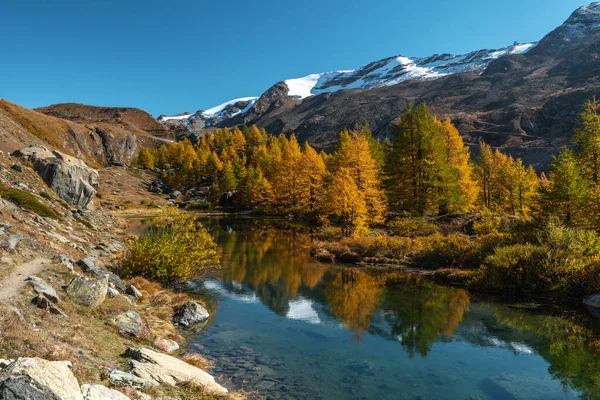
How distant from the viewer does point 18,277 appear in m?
10.6

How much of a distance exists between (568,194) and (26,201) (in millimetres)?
35446

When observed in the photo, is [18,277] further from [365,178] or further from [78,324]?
[365,178]

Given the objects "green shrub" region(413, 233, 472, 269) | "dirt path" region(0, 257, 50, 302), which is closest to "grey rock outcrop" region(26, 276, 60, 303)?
"dirt path" region(0, 257, 50, 302)

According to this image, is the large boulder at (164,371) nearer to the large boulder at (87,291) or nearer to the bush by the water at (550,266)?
the large boulder at (87,291)

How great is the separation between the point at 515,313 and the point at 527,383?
6.58m

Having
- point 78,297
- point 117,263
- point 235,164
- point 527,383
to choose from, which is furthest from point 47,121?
point 527,383

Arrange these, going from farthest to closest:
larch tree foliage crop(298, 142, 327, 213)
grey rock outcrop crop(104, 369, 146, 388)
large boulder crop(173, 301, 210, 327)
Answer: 1. larch tree foliage crop(298, 142, 327, 213)
2. large boulder crop(173, 301, 210, 327)
3. grey rock outcrop crop(104, 369, 146, 388)

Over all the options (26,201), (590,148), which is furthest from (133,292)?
(590,148)

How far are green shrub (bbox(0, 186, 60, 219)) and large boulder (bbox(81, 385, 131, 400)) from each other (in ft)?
56.8

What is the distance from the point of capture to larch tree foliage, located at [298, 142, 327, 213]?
2325 inches

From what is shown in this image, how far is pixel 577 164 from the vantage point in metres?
28.7

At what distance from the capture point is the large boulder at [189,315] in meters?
14.6

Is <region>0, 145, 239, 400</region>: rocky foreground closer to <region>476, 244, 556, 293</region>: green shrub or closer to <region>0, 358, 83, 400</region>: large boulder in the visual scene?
<region>0, 358, 83, 400</region>: large boulder

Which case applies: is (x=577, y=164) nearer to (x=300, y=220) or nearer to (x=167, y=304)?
(x=167, y=304)
